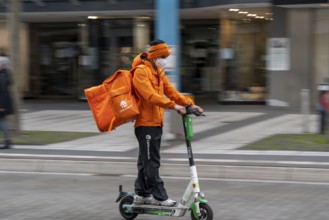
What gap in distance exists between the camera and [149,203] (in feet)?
22.3

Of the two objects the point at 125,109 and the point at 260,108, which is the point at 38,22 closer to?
the point at 260,108

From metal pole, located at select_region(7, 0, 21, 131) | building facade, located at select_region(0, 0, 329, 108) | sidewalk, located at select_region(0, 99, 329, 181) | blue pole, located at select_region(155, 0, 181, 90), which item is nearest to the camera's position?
sidewalk, located at select_region(0, 99, 329, 181)

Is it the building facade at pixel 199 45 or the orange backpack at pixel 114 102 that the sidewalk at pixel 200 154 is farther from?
the orange backpack at pixel 114 102

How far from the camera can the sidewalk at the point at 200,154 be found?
9.78 meters

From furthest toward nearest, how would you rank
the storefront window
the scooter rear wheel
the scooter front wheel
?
the storefront window → the scooter rear wheel → the scooter front wheel

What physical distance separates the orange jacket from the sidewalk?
323 centimetres

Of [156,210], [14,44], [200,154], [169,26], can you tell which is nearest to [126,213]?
[156,210]

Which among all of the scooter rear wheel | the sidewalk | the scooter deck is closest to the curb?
the sidewalk

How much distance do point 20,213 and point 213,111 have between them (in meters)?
13.0

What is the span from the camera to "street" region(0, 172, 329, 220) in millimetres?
7305

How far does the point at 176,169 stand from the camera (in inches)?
395

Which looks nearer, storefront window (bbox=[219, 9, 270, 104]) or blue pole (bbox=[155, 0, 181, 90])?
blue pole (bbox=[155, 0, 181, 90])

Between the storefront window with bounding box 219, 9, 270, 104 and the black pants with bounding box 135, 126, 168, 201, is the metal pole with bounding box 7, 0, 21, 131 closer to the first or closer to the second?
the black pants with bounding box 135, 126, 168, 201

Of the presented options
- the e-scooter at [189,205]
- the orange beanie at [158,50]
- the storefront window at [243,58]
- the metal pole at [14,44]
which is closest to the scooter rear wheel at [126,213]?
the e-scooter at [189,205]
